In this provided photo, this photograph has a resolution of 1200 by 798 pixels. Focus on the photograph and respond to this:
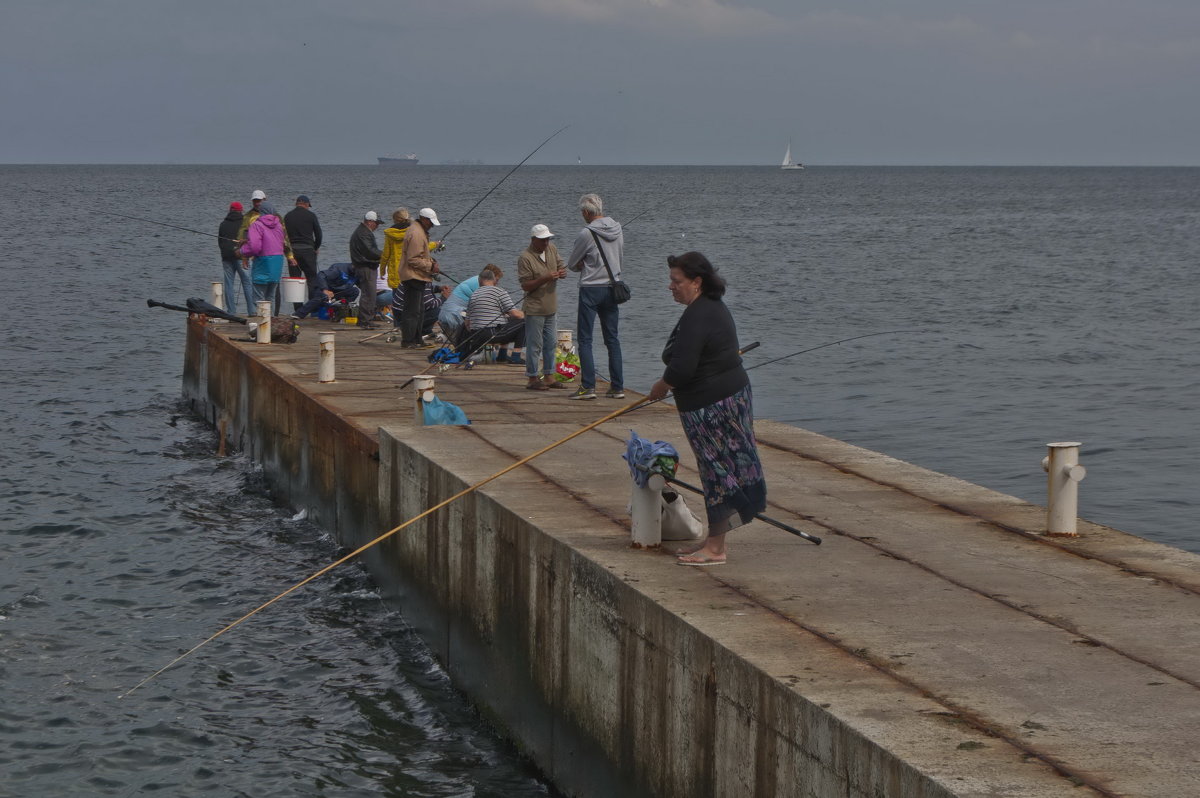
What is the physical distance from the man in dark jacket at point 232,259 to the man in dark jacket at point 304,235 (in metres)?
0.75

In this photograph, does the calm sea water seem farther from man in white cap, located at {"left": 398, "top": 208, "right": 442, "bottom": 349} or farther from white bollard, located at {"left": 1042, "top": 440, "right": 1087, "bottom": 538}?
white bollard, located at {"left": 1042, "top": 440, "right": 1087, "bottom": 538}

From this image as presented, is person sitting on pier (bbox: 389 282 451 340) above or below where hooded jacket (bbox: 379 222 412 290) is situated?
below

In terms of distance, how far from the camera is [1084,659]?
5887 millimetres

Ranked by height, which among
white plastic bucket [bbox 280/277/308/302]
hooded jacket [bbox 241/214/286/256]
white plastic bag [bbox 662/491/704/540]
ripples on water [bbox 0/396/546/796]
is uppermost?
hooded jacket [bbox 241/214/286/256]

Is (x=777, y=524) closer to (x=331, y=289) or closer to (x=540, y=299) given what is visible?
(x=540, y=299)

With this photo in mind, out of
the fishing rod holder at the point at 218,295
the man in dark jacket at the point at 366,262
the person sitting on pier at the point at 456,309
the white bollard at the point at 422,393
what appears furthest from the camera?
the fishing rod holder at the point at 218,295

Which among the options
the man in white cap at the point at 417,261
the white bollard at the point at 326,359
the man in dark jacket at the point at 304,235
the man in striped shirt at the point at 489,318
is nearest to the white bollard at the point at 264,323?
the man in white cap at the point at 417,261

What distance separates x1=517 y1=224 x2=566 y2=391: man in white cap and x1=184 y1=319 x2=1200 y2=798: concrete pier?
2.24 metres

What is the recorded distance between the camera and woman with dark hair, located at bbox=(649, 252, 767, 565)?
23.0ft

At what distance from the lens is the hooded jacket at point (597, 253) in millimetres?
12344

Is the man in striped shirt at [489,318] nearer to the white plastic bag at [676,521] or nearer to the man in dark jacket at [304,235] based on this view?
the man in dark jacket at [304,235]

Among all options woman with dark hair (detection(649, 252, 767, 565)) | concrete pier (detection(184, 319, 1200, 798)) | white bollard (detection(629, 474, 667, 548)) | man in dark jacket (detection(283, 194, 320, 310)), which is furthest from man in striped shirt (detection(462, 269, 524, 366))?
woman with dark hair (detection(649, 252, 767, 565))

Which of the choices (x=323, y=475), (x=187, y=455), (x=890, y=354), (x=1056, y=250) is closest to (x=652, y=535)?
(x=323, y=475)

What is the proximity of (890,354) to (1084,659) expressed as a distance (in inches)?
966
